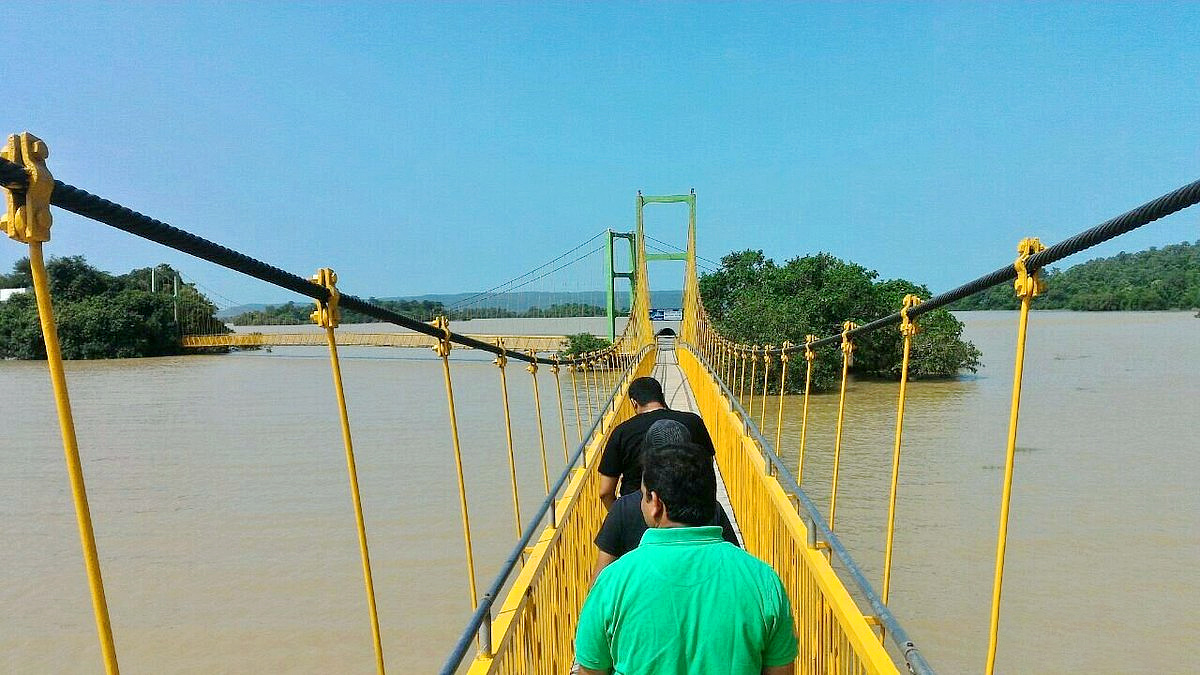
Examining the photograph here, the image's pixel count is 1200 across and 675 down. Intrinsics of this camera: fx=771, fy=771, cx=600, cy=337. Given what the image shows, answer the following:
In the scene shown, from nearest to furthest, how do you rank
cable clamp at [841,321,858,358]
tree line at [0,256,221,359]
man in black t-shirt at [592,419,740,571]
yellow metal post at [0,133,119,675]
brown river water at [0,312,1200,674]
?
yellow metal post at [0,133,119,675], man in black t-shirt at [592,419,740,571], cable clamp at [841,321,858,358], brown river water at [0,312,1200,674], tree line at [0,256,221,359]

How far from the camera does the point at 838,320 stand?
23.4 meters

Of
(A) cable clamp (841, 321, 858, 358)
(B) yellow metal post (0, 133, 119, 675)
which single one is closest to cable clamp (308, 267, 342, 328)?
(B) yellow metal post (0, 133, 119, 675)

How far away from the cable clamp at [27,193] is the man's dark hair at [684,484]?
2.95 ft

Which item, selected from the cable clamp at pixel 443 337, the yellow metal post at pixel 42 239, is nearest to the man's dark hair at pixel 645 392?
the cable clamp at pixel 443 337

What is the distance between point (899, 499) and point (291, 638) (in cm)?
759

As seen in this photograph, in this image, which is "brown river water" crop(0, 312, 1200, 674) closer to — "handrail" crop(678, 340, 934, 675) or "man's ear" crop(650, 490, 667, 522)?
"handrail" crop(678, 340, 934, 675)

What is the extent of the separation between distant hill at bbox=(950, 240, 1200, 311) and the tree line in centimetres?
4619

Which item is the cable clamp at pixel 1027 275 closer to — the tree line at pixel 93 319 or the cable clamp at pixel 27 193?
the cable clamp at pixel 27 193

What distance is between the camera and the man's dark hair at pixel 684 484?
1.23 metres

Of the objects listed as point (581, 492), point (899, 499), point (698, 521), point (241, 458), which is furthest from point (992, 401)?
point (698, 521)

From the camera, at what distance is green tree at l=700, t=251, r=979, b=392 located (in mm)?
21609

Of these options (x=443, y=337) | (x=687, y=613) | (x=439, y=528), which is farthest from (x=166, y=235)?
(x=439, y=528)

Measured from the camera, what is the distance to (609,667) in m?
1.23

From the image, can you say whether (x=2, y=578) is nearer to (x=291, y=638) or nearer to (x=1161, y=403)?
(x=291, y=638)
